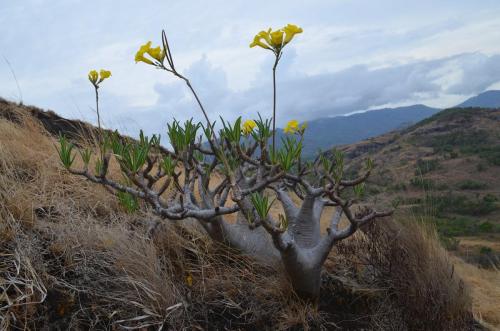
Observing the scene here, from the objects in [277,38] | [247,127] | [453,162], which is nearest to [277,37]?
[277,38]

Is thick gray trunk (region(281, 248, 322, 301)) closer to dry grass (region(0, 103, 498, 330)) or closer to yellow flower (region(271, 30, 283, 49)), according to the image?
dry grass (region(0, 103, 498, 330))

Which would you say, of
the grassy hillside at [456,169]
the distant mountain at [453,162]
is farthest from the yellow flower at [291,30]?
the distant mountain at [453,162]

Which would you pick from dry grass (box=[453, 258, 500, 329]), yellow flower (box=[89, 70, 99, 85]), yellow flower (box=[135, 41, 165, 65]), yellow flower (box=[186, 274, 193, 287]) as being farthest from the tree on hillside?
dry grass (box=[453, 258, 500, 329])

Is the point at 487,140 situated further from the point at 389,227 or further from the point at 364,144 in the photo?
the point at 389,227

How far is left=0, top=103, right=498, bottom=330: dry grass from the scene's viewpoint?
2230mm

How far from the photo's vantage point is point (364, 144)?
5009 centimetres

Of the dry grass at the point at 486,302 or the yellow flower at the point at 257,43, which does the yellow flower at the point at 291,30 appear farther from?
the dry grass at the point at 486,302

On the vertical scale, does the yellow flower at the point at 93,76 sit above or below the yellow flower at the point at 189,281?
above

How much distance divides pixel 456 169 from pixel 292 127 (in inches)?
1262

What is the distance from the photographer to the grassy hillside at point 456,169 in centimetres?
1395

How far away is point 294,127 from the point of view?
2703 millimetres

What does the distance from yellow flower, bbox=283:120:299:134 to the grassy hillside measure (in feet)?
4.59

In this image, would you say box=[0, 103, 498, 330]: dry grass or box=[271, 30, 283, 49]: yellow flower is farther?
box=[0, 103, 498, 330]: dry grass

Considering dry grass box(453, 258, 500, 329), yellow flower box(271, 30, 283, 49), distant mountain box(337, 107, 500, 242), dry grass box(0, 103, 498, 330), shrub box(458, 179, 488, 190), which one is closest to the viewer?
yellow flower box(271, 30, 283, 49)
